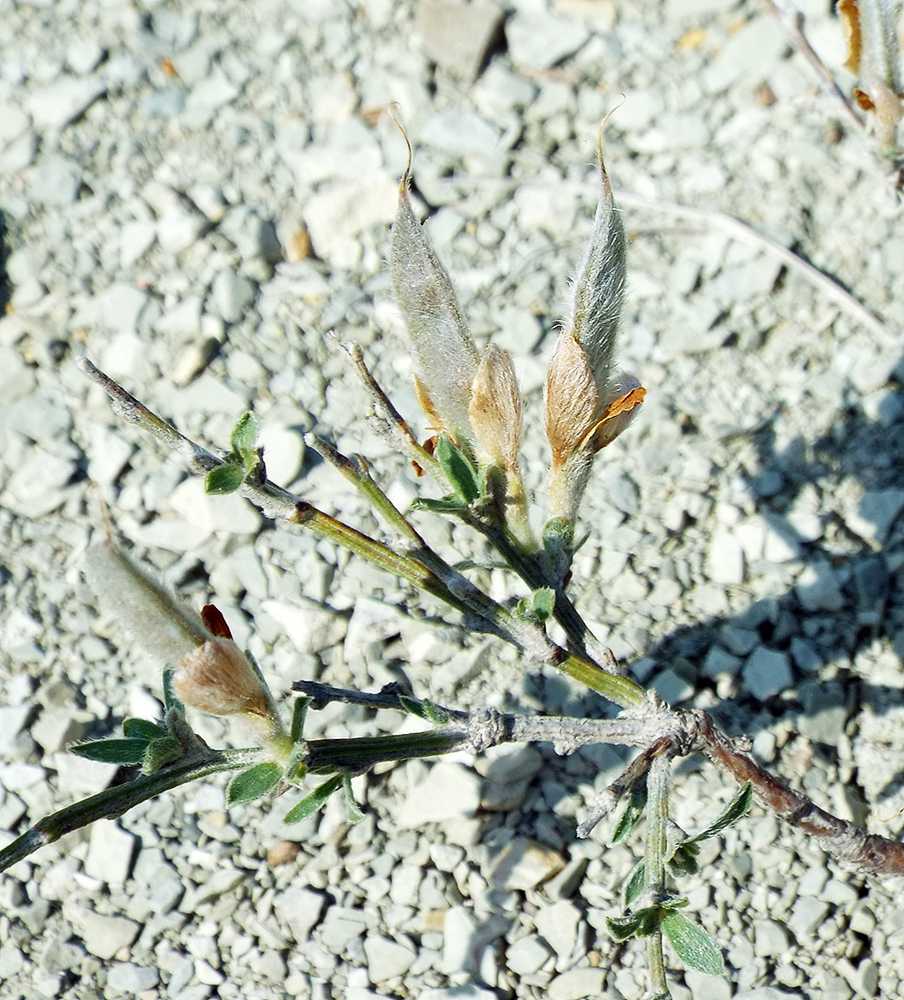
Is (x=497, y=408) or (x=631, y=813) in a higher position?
(x=497, y=408)

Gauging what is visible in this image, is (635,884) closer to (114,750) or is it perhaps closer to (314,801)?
(314,801)

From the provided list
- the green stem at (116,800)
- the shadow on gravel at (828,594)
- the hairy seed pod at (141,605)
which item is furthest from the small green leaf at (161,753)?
the shadow on gravel at (828,594)

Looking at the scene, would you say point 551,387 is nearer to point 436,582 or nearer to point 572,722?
point 436,582

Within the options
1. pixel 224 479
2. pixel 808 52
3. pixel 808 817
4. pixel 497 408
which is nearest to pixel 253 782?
pixel 224 479

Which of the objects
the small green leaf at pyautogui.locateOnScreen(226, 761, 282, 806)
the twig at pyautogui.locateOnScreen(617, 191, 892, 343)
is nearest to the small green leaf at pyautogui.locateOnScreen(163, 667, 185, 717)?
the small green leaf at pyautogui.locateOnScreen(226, 761, 282, 806)

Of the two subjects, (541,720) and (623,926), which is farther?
(541,720)

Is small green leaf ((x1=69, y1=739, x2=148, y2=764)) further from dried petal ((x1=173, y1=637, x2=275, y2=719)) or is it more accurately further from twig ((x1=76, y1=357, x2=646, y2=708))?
twig ((x1=76, y1=357, x2=646, y2=708))

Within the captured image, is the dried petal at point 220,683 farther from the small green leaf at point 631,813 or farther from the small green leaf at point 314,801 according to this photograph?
the small green leaf at point 631,813
